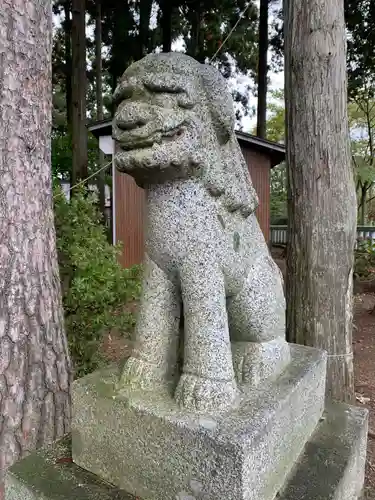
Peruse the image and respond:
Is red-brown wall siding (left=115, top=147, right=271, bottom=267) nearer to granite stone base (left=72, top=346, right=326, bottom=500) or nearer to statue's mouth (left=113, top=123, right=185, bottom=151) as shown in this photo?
granite stone base (left=72, top=346, right=326, bottom=500)

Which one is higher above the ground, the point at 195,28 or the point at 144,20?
the point at 144,20

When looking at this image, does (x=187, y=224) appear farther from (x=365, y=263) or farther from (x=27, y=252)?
(x=365, y=263)

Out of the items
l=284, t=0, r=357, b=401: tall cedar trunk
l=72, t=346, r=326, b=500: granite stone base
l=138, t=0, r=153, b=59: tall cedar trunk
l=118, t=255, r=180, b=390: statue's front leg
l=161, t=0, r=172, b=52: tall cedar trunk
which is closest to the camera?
l=72, t=346, r=326, b=500: granite stone base

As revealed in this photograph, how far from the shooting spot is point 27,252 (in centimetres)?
210

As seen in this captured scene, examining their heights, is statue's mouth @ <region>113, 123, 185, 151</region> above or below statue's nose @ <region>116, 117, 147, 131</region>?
below

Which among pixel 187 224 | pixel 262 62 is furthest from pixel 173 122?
pixel 262 62

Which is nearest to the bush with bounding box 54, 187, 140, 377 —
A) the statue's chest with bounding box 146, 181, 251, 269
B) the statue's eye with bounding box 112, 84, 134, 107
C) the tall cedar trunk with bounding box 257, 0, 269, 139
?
the statue's chest with bounding box 146, 181, 251, 269

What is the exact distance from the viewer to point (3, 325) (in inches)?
78.7

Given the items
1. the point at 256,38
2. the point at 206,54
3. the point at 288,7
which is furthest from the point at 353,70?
the point at 288,7

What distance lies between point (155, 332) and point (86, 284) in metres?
1.35

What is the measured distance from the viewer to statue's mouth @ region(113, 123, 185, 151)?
119 cm

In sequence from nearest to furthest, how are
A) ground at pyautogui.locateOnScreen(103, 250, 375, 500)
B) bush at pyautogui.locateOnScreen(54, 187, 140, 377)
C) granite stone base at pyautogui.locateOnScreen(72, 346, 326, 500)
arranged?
granite stone base at pyautogui.locateOnScreen(72, 346, 326, 500) → bush at pyautogui.locateOnScreen(54, 187, 140, 377) → ground at pyautogui.locateOnScreen(103, 250, 375, 500)

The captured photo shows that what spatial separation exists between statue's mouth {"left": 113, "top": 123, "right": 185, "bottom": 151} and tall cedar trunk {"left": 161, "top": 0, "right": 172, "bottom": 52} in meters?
10.6

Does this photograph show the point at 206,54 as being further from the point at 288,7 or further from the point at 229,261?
the point at 229,261
